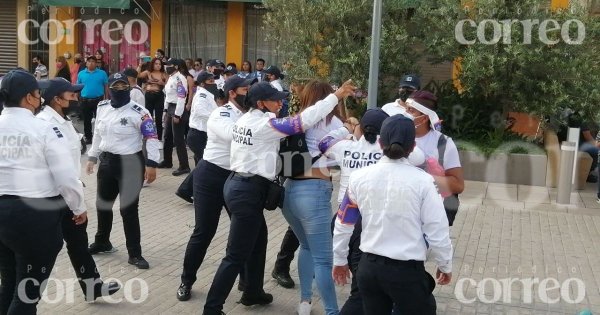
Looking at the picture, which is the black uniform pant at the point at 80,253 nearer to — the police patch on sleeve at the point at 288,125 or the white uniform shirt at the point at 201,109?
the police patch on sleeve at the point at 288,125

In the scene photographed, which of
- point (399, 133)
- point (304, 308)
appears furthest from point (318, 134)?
point (399, 133)

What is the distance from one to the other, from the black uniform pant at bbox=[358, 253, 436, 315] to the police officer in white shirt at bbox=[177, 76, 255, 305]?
2.00 metres

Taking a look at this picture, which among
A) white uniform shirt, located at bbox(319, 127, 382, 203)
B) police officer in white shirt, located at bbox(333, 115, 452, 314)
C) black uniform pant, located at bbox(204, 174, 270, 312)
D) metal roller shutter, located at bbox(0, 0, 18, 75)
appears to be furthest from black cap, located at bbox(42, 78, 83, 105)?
metal roller shutter, located at bbox(0, 0, 18, 75)

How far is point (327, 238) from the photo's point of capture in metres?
5.08

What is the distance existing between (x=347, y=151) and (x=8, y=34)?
17872mm

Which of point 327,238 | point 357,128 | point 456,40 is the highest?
point 456,40

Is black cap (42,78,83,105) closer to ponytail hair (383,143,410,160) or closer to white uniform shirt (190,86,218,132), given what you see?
ponytail hair (383,143,410,160)

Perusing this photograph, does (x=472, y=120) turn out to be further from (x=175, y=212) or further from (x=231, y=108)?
(x=231, y=108)

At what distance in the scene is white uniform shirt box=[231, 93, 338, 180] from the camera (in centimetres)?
490

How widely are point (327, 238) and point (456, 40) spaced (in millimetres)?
7506

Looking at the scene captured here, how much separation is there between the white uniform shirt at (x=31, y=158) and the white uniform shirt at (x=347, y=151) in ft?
5.48

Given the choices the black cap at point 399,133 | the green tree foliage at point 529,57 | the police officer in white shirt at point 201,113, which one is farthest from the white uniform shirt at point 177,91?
the black cap at point 399,133

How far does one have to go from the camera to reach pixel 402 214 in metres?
3.74

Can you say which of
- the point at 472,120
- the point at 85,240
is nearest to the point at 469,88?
the point at 472,120
